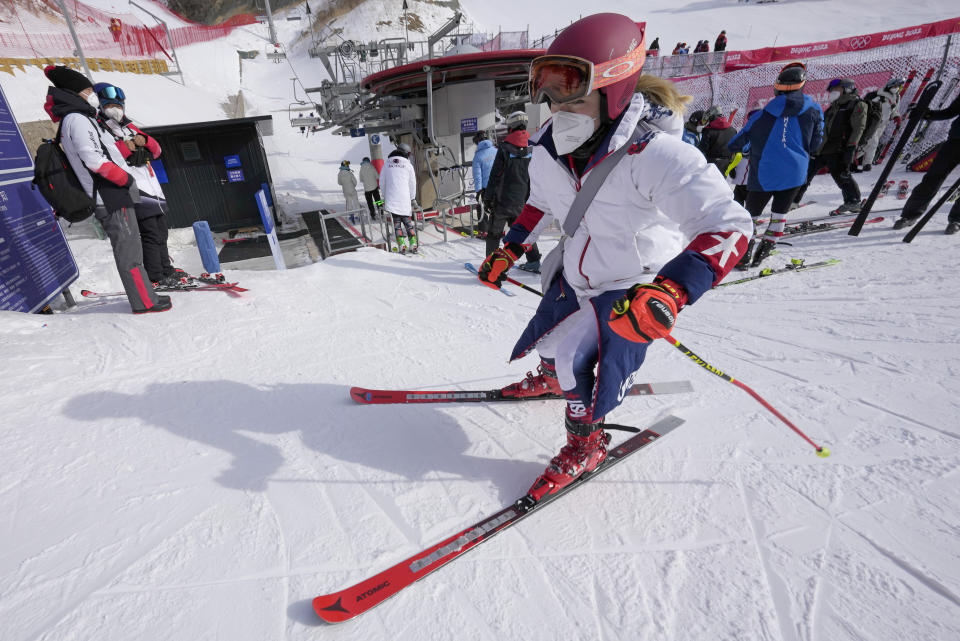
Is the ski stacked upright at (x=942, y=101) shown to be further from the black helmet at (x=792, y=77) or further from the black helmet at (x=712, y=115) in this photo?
the black helmet at (x=792, y=77)

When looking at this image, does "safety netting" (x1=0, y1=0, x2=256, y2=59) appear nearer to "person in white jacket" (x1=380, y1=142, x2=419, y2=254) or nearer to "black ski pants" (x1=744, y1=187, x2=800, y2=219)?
"person in white jacket" (x1=380, y1=142, x2=419, y2=254)

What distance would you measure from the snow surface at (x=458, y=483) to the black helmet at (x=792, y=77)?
2.33m

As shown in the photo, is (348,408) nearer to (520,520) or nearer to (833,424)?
(520,520)

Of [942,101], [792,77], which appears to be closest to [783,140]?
[792,77]

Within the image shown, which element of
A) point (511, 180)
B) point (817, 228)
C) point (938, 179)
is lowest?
point (817, 228)

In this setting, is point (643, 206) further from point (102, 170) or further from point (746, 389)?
point (102, 170)

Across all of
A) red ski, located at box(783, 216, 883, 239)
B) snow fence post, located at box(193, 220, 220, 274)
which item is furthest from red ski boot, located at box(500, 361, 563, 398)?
red ski, located at box(783, 216, 883, 239)

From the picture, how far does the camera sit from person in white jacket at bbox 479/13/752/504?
1.43 m

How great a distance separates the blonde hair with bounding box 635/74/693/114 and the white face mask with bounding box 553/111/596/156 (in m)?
0.31

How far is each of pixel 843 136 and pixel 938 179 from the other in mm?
1955

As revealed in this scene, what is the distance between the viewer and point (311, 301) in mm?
4535

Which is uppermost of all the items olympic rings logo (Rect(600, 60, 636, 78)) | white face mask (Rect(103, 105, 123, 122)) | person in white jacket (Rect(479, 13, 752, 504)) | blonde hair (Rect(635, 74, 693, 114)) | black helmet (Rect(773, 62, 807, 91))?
black helmet (Rect(773, 62, 807, 91))

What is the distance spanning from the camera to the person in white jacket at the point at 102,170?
3.44 metres

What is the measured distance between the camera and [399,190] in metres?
7.36
